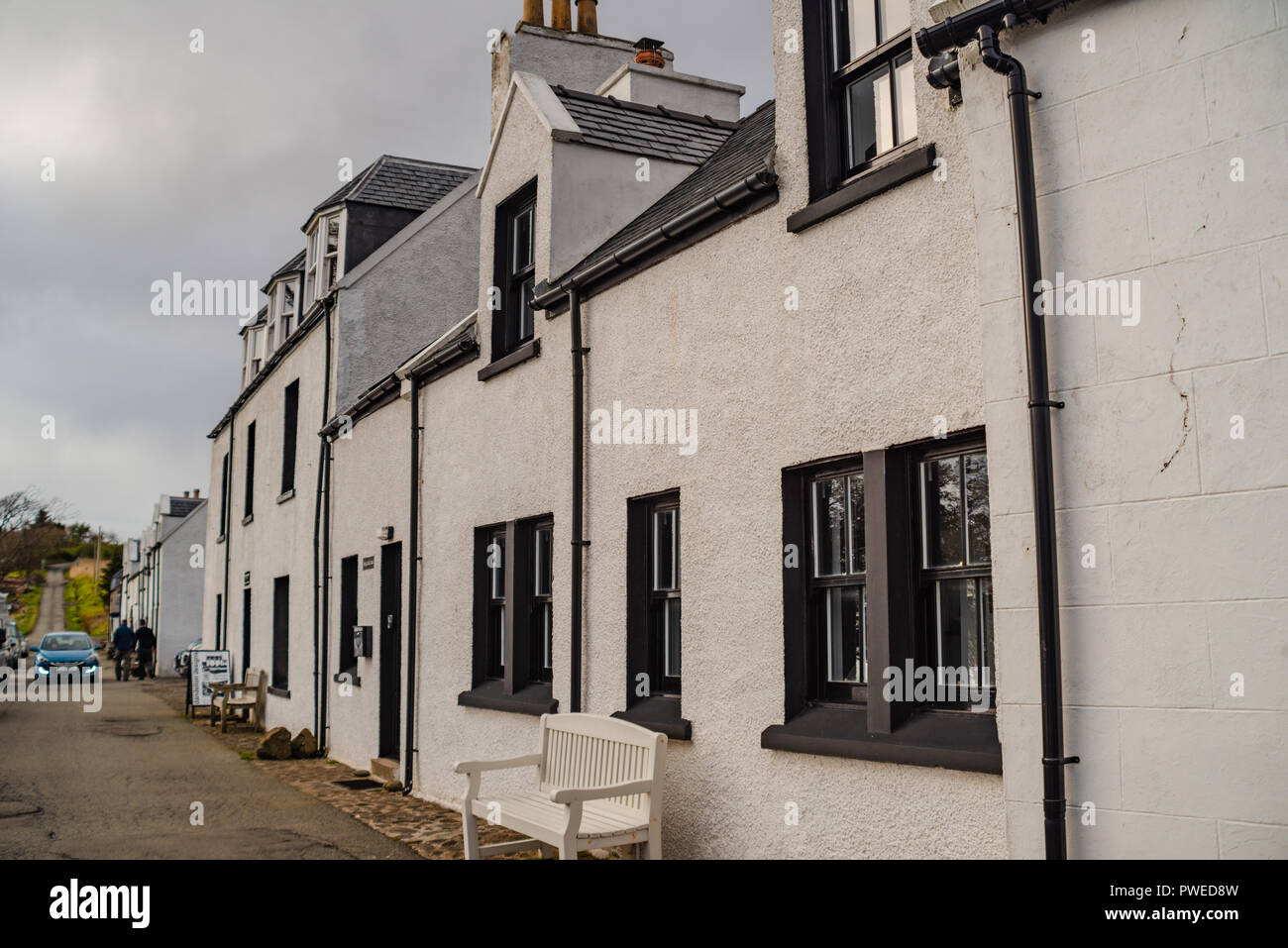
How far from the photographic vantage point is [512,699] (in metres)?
9.45

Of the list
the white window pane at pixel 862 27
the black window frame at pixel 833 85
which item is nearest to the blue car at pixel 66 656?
the black window frame at pixel 833 85

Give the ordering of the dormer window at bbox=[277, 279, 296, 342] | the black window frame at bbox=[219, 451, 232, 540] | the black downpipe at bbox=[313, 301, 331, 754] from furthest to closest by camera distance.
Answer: the black window frame at bbox=[219, 451, 232, 540], the dormer window at bbox=[277, 279, 296, 342], the black downpipe at bbox=[313, 301, 331, 754]

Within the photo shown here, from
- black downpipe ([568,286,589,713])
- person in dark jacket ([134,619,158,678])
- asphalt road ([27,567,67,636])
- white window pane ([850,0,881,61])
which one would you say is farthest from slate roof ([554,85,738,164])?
asphalt road ([27,567,67,636])

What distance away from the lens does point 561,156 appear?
962 cm

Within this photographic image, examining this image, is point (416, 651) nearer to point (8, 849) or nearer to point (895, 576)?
point (8, 849)

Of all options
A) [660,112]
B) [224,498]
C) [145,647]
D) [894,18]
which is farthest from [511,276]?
[145,647]

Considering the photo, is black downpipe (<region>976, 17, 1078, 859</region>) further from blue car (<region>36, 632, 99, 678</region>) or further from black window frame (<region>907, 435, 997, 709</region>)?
blue car (<region>36, 632, 99, 678</region>)

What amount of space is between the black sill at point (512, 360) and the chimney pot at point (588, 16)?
601 centimetres

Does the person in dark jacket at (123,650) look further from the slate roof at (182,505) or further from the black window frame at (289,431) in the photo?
the black window frame at (289,431)

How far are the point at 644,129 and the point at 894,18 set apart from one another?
441 centimetres

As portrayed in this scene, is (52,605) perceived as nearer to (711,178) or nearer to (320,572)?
(320,572)

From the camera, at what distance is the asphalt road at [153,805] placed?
8.81m

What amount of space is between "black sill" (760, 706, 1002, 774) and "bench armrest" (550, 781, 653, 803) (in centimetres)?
79

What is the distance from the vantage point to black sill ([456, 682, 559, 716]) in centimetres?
896
